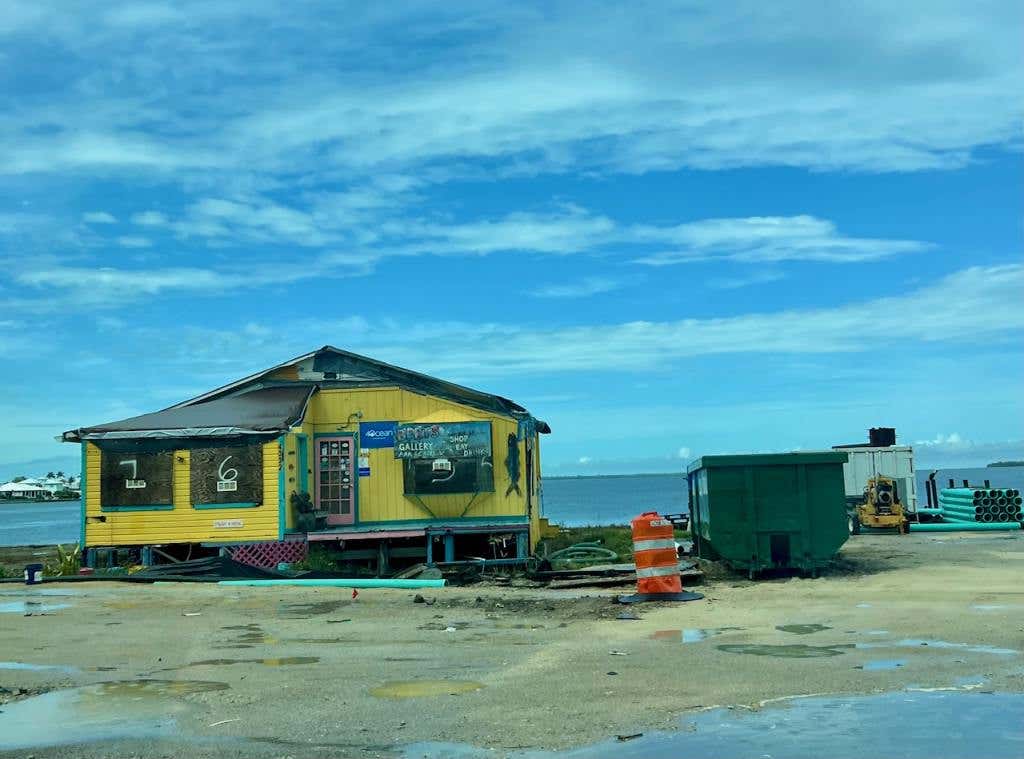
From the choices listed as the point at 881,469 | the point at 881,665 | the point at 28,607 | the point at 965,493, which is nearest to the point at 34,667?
the point at 28,607

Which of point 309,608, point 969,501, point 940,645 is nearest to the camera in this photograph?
point 940,645

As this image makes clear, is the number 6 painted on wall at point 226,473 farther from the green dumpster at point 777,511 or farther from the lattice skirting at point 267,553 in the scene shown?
the green dumpster at point 777,511

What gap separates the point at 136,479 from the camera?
22.0 meters

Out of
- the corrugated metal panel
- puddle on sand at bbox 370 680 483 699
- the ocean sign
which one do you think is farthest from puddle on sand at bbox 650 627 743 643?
the corrugated metal panel

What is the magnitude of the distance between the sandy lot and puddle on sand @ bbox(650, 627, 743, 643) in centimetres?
2

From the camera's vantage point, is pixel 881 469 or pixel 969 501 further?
pixel 881 469

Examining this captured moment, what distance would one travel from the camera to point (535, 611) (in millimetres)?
13953

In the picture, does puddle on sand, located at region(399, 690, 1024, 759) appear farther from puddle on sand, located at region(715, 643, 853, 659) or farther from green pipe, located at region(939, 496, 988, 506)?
green pipe, located at region(939, 496, 988, 506)

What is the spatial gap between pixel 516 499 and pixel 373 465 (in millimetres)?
3340

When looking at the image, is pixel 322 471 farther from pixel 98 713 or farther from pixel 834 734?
pixel 834 734

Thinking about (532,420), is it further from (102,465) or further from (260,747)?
(260,747)

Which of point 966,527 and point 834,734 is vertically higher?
point 966,527

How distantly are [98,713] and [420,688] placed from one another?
8.26 feet

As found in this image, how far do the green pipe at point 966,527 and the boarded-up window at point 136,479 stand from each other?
22.1m
